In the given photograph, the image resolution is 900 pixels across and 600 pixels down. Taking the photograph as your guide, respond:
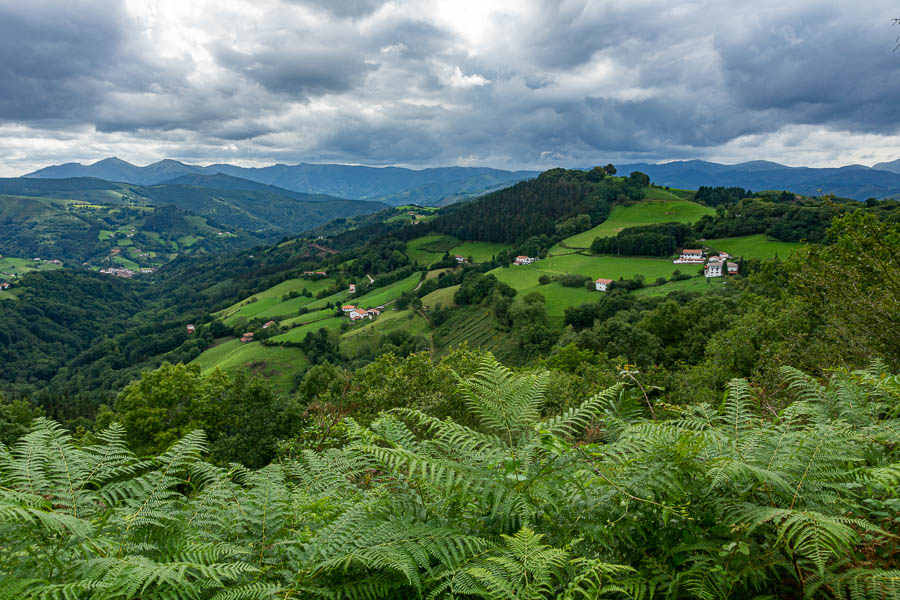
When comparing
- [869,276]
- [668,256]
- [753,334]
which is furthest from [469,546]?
[668,256]

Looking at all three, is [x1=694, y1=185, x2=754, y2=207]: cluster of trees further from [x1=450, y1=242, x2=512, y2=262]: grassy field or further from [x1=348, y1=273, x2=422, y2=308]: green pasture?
[x1=348, y1=273, x2=422, y2=308]: green pasture

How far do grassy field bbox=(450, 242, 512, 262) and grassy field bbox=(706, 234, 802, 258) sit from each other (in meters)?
66.8

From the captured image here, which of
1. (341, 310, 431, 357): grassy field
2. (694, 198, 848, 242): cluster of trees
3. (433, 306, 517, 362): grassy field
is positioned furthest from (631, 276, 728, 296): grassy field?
(341, 310, 431, 357): grassy field

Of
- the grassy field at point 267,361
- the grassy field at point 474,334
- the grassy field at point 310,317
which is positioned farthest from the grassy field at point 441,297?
the grassy field at point 267,361

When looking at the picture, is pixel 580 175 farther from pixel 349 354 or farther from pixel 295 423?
pixel 295 423

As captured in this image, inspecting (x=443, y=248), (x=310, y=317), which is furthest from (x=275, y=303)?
(x=443, y=248)

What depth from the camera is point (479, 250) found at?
509 ft

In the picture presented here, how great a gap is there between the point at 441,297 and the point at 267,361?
146 ft

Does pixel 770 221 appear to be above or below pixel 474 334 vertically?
above

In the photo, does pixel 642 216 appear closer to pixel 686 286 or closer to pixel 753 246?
pixel 753 246

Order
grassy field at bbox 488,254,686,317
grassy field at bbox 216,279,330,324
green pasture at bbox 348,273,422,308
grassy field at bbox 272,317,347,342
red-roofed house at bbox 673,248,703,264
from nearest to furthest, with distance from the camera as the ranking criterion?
grassy field at bbox 488,254,686,317, red-roofed house at bbox 673,248,703,264, grassy field at bbox 272,317,347,342, green pasture at bbox 348,273,422,308, grassy field at bbox 216,279,330,324

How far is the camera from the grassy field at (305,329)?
321 feet

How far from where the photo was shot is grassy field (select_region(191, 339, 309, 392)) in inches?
3283

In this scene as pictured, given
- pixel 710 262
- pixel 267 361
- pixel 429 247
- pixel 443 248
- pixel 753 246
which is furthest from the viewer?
pixel 429 247
